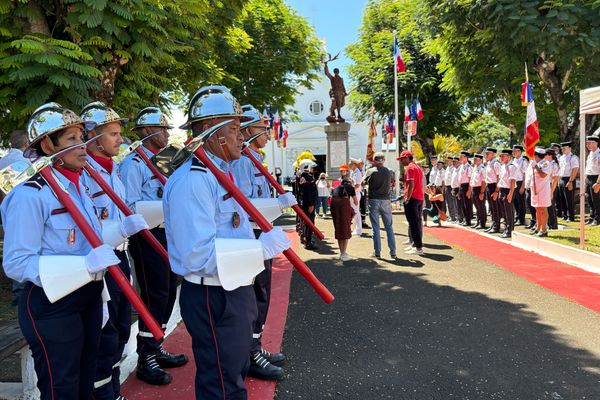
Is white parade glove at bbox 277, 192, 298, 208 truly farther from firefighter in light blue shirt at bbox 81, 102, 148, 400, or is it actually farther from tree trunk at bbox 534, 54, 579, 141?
tree trunk at bbox 534, 54, 579, 141

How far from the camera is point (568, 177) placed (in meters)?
13.5

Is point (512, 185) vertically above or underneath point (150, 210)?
above

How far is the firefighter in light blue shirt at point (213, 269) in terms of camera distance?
2328mm

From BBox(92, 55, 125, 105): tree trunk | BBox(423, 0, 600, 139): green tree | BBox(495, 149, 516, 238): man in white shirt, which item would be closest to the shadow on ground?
BBox(92, 55, 125, 105): tree trunk

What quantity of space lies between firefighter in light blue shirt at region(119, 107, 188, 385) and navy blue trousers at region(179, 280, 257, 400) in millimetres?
1524

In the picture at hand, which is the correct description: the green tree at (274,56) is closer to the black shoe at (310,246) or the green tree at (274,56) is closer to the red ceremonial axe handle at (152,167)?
the black shoe at (310,246)

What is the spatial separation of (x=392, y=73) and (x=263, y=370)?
2446cm

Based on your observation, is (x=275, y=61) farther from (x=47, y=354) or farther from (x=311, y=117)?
(x=311, y=117)

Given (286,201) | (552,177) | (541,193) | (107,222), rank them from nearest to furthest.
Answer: (107,222)
(286,201)
(541,193)
(552,177)

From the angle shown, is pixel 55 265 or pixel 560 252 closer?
pixel 55 265

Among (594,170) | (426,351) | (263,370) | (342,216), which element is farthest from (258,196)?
(594,170)

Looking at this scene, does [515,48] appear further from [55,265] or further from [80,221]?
[55,265]

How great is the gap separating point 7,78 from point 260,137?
3162 mm

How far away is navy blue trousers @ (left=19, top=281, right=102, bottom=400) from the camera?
2.39 metres
